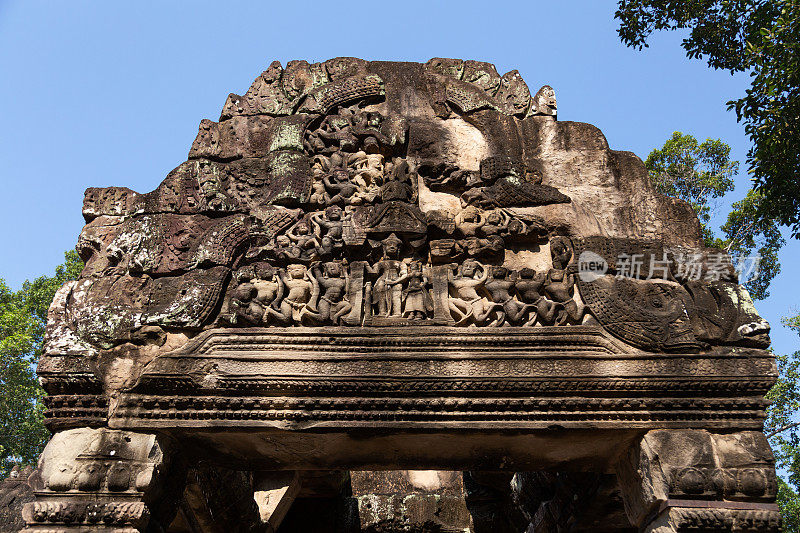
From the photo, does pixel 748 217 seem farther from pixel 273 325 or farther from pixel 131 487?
pixel 131 487

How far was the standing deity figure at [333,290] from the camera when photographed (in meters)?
4.31

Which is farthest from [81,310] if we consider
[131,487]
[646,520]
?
[646,520]

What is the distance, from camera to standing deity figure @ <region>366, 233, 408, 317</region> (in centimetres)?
440

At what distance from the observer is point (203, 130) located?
5.32 meters

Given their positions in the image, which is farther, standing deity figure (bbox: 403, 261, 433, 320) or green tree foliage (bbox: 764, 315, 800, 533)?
green tree foliage (bbox: 764, 315, 800, 533)

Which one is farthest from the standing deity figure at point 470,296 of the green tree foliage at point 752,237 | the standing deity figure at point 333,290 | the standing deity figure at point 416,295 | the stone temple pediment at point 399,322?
the green tree foliage at point 752,237

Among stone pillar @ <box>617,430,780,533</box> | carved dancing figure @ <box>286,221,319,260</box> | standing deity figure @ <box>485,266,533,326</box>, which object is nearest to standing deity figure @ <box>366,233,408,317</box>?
carved dancing figure @ <box>286,221,319,260</box>

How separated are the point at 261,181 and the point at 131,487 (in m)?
2.35

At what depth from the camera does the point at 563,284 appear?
14.8ft

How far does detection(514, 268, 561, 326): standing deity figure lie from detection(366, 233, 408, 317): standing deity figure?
2.66 ft

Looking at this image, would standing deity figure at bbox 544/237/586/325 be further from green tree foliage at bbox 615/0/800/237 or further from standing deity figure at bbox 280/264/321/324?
green tree foliage at bbox 615/0/800/237

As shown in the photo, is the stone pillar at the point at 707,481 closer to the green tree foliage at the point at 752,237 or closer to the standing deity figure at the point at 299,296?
the standing deity figure at the point at 299,296

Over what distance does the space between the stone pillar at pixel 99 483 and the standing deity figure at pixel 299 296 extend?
1.13 meters

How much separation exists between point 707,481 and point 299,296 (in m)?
2.75
